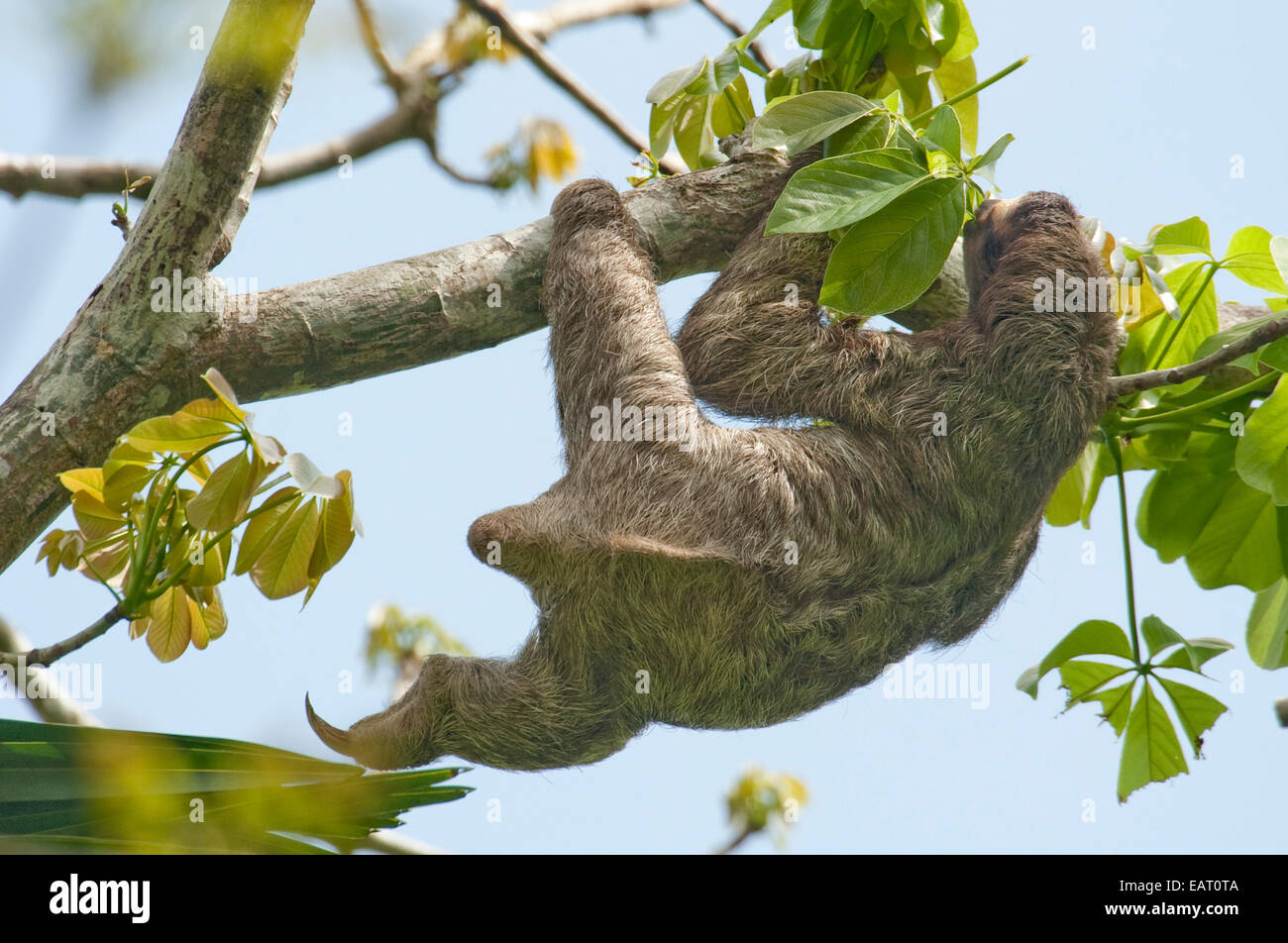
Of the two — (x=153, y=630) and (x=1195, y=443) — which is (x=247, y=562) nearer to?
(x=153, y=630)

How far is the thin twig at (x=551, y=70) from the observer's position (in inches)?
287

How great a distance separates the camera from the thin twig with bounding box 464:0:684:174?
7.28m

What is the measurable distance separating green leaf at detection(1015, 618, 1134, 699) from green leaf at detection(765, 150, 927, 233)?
2.01m

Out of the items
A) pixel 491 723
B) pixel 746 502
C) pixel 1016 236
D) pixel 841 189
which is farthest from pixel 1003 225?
pixel 491 723

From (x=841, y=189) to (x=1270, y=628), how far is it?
2955mm

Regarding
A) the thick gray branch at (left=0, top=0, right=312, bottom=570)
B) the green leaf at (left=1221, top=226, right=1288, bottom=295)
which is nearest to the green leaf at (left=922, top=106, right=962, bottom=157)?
the green leaf at (left=1221, top=226, right=1288, bottom=295)

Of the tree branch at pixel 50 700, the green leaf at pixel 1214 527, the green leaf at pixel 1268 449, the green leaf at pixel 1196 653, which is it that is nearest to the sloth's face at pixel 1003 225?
the green leaf at pixel 1214 527

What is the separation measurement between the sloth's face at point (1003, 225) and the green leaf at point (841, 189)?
1.50m

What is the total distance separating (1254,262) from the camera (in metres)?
4.57

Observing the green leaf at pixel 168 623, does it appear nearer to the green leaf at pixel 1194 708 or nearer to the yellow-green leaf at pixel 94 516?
the yellow-green leaf at pixel 94 516

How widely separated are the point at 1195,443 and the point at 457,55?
5766 millimetres

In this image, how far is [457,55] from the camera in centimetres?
798

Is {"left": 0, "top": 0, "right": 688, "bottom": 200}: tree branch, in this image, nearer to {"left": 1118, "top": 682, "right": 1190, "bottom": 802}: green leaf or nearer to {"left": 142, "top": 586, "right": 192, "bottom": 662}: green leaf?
{"left": 142, "top": 586, "right": 192, "bottom": 662}: green leaf

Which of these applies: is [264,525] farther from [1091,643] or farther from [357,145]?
[357,145]
